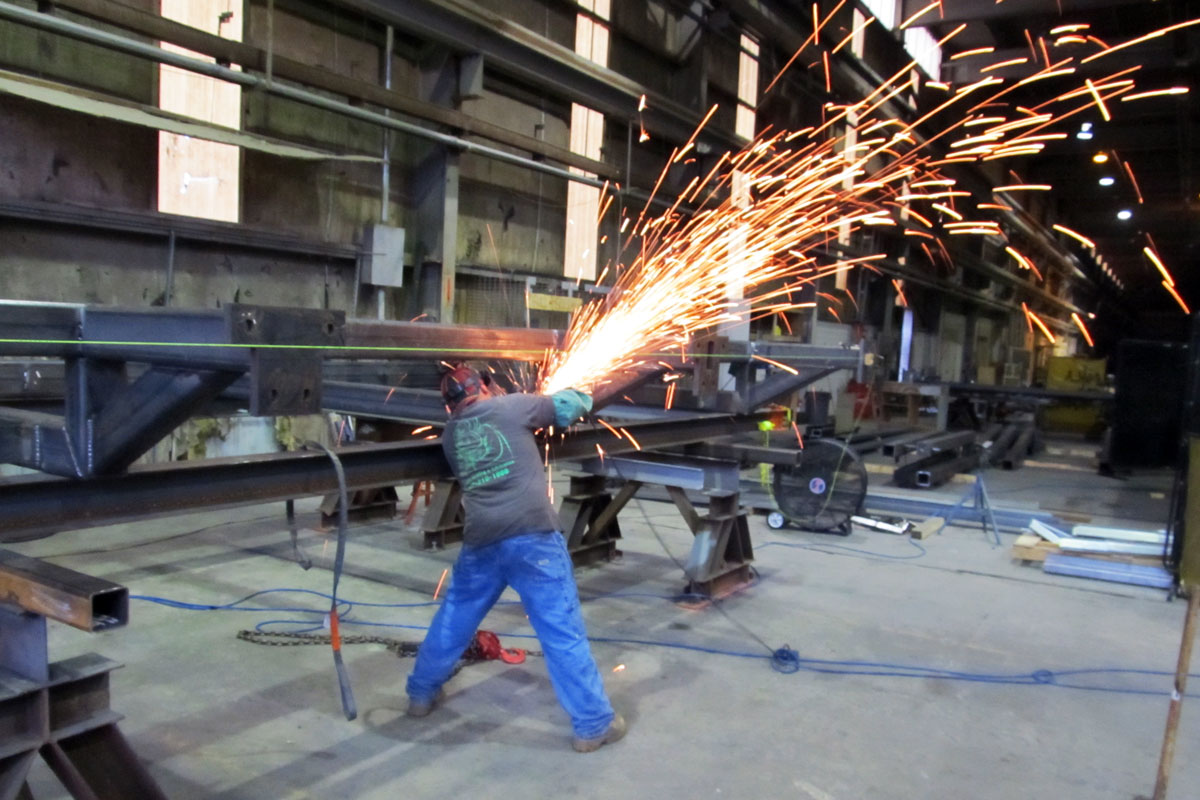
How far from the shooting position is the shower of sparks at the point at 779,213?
4.56 meters

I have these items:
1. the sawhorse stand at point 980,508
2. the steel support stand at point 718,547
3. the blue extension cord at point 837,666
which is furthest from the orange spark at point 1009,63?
the blue extension cord at point 837,666

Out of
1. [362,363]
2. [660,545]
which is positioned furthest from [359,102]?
[660,545]

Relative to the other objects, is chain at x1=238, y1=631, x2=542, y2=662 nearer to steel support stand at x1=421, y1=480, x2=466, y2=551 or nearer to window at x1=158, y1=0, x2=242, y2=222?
steel support stand at x1=421, y1=480, x2=466, y2=551

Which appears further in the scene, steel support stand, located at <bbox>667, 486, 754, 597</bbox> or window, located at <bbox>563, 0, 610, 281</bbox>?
window, located at <bbox>563, 0, 610, 281</bbox>

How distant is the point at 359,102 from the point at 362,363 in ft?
11.2

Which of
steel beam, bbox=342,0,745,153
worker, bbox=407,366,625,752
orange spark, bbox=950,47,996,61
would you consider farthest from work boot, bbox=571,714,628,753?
orange spark, bbox=950,47,996,61

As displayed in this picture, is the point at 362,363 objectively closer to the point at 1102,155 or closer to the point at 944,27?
the point at 944,27

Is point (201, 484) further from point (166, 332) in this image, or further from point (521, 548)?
point (521, 548)

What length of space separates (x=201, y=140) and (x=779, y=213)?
19.6 ft

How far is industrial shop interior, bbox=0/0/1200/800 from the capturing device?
263cm

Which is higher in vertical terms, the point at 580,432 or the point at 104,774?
the point at 580,432

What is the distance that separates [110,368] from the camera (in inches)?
97.0

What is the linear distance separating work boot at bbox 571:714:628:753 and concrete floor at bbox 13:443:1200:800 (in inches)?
1.8

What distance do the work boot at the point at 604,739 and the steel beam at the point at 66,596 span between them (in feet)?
5.92
